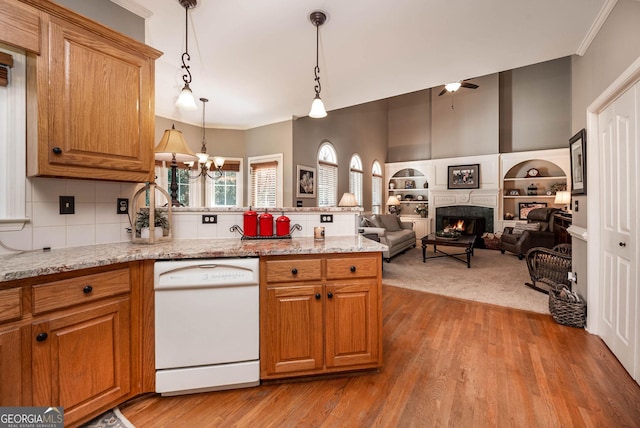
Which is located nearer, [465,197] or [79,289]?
[79,289]

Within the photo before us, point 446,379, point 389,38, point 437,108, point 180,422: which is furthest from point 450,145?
point 180,422

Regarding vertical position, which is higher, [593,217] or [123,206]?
[123,206]

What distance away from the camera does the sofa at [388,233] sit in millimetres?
5207

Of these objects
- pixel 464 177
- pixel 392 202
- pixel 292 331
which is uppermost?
pixel 464 177

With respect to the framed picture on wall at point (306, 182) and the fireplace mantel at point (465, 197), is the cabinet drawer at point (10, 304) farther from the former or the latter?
the fireplace mantel at point (465, 197)

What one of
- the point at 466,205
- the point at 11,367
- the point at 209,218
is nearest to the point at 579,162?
the point at 209,218

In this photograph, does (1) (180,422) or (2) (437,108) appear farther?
(2) (437,108)

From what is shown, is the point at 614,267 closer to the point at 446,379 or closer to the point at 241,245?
the point at 446,379

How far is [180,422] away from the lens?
1.52 metres

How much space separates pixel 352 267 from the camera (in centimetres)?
185

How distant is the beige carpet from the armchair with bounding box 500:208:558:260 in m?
0.24

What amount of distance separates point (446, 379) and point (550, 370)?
78cm

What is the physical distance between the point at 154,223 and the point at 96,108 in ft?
2.58

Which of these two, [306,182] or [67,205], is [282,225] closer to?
[67,205]
